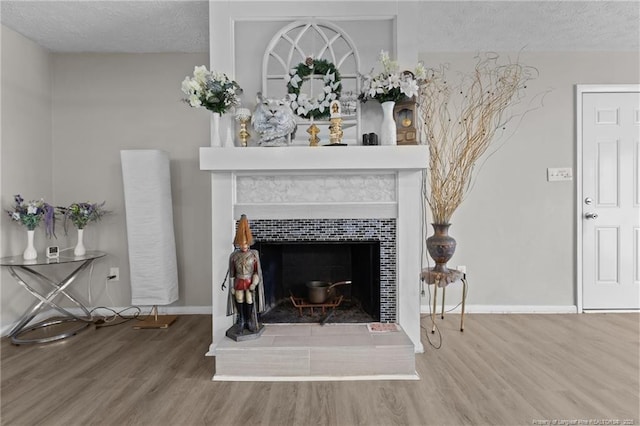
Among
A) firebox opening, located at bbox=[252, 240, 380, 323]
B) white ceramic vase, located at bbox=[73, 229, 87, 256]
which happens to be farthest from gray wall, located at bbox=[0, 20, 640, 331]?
firebox opening, located at bbox=[252, 240, 380, 323]

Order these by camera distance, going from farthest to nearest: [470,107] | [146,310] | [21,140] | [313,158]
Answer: [146,310] → [470,107] → [21,140] → [313,158]

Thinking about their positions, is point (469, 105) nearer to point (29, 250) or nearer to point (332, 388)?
point (332, 388)

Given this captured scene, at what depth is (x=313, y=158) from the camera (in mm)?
2574

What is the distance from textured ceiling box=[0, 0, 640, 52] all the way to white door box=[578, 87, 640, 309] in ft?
1.97

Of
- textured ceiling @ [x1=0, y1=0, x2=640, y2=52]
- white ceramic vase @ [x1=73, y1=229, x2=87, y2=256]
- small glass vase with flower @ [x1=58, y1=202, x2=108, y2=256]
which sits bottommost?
white ceramic vase @ [x1=73, y1=229, x2=87, y2=256]

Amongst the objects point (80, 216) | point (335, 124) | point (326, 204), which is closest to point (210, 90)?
point (335, 124)

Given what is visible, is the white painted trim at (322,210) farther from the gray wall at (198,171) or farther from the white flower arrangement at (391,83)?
the gray wall at (198,171)

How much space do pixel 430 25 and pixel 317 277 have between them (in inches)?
91.0

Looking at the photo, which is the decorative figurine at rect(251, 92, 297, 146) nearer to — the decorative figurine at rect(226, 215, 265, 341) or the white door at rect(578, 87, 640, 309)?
the decorative figurine at rect(226, 215, 265, 341)

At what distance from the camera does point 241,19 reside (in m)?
2.79

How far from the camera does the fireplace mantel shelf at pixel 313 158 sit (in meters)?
2.58

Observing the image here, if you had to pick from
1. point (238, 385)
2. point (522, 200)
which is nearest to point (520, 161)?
point (522, 200)

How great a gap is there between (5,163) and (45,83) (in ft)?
3.08

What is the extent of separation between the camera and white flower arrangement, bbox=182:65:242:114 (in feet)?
8.24
